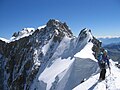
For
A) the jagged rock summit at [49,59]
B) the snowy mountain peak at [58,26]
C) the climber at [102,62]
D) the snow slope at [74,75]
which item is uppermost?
the snowy mountain peak at [58,26]

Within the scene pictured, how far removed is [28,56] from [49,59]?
51.7 ft

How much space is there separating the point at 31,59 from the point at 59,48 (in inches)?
479

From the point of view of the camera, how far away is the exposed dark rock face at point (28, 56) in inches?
2721

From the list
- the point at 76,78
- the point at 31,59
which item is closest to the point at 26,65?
the point at 31,59

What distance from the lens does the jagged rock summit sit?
1716 inches

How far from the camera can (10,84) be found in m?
81.3

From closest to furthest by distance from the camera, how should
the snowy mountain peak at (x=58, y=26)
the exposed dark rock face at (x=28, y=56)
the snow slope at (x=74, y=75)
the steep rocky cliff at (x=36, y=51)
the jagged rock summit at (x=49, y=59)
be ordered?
1. the snow slope at (x=74, y=75)
2. the jagged rock summit at (x=49, y=59)
3. the steep rocky cliff at (x=36, y=51)
4. the exposed dark rock face at (x=28, y=56)
5. the snowy mountain peak at (x=58, y=26)

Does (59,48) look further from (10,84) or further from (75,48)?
(10,84)

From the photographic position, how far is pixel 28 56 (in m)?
78.8

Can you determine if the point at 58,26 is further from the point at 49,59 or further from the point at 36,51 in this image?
the point at 49,59

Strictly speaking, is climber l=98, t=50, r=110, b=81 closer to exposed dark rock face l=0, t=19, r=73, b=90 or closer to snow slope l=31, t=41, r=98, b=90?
snow slope l=31, t=41, r=98, b=90

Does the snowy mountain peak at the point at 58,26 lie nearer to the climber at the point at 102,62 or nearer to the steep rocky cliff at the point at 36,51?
the steep rocky cliff at the point at 36,51

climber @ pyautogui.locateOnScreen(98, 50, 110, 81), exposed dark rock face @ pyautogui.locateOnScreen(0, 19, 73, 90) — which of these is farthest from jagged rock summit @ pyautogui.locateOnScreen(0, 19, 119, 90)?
climber @ pyautogui.locateOnScreen(98, 50, 110, 81)

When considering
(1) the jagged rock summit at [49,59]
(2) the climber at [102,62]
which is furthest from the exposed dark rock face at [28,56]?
(2) the climber at [102,62]
